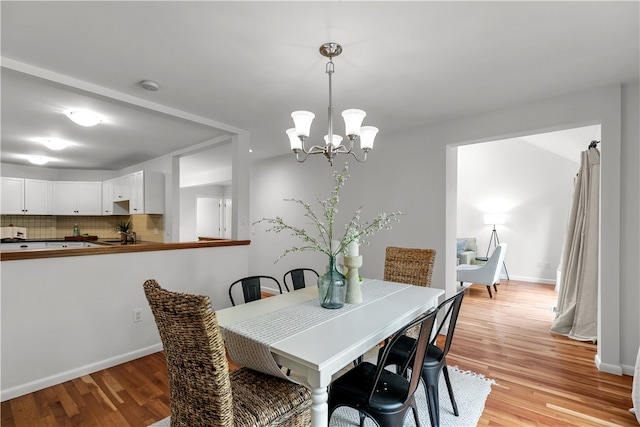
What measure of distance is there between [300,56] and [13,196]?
6.28 meters

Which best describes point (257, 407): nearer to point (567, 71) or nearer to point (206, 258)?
point (206, 258)

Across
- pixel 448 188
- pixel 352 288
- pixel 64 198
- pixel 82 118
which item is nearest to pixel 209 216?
pixel 64 198

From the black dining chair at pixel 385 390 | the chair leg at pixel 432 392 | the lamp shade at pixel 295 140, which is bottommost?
the chair leg at pixel 432 392

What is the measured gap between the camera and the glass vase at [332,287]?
1838mm

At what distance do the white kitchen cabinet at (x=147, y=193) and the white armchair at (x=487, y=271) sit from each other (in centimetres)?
506

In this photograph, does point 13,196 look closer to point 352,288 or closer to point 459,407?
point 352,288

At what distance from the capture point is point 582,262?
3398mm

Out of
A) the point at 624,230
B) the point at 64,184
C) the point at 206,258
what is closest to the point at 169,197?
the point at 206,258

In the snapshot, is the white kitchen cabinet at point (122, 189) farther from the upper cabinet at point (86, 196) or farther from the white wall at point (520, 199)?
the white wall at point (520, 199)

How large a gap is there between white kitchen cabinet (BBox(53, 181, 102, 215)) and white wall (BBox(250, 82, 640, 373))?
309 centimetres

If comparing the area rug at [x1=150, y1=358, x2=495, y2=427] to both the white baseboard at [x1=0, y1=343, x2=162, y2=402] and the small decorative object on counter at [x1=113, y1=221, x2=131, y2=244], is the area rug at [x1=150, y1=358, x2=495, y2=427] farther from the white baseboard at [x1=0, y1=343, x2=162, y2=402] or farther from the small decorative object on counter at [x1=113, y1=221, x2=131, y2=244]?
the small decorative object on counter at [x1=113, y1=221, x2=131, y2=244]

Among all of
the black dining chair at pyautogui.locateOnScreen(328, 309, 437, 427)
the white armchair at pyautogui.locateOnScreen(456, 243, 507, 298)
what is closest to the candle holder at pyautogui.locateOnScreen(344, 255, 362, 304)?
the black dining chair at pyautogui.locateOnScreen(328, 309, 437, 427)

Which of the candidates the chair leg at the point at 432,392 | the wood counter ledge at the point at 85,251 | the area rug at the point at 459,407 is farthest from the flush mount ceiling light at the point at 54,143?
the chair leg at the point at 432,392

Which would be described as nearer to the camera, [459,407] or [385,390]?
[385,390]
